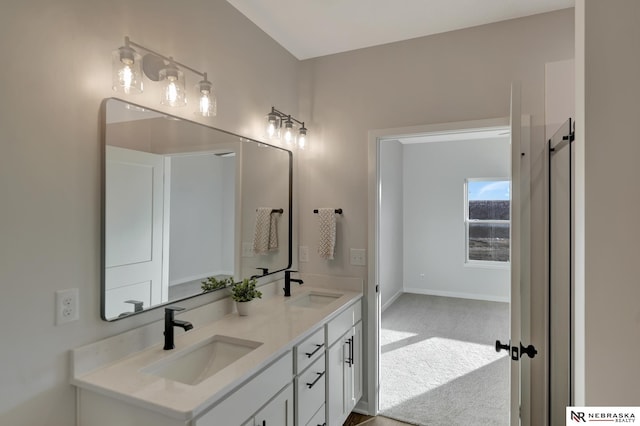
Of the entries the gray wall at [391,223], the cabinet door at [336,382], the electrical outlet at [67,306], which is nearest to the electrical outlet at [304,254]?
the cabinet door at [336,382]

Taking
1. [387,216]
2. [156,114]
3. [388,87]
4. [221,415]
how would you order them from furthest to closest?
[387,216], [388,87], [156,114], [221,415]

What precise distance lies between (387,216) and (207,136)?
384cm

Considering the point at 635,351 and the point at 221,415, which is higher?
the point at 635,351

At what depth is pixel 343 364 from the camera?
2.23m

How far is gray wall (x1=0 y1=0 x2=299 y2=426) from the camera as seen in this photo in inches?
42.9

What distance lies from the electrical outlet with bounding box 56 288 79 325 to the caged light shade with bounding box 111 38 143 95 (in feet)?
2.66

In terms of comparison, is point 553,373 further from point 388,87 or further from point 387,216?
point 387,216

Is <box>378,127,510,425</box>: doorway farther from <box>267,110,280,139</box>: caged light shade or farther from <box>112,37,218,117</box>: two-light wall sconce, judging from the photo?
<box>112,37,218,117</box>: two-light wall sconce

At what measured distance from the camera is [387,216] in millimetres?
5316

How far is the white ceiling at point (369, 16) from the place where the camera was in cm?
208

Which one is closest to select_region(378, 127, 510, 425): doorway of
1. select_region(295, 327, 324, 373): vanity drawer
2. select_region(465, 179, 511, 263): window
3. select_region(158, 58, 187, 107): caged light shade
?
select_region(465, 179, 511, 263): window

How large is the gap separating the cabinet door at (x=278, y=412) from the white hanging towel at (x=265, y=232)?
3.26ft

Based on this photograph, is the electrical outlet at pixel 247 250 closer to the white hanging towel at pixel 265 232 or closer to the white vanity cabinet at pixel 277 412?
the white hanging towel at pixel 265 232

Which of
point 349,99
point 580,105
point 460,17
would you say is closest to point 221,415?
point 580,105
